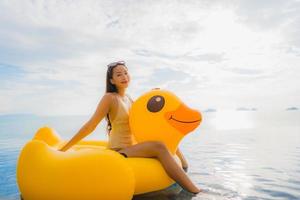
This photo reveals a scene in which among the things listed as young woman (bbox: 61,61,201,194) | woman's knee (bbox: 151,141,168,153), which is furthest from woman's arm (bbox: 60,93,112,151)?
woman's knee (bbox: 151,141,168,153)

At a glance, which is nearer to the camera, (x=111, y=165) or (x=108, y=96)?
(x=111, y=165)

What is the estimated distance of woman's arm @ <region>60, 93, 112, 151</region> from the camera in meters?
3.66

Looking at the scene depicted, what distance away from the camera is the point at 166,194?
12.3ft

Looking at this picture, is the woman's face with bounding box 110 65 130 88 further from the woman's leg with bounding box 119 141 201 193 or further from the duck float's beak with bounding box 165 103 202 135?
the woman's leg with bounding box 119 141 201 193

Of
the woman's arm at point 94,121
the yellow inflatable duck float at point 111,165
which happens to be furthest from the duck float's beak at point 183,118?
the woman's arm at point 94,121

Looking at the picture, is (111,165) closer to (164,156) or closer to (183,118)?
(164,156)

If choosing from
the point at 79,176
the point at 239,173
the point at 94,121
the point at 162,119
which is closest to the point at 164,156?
the point at 162,119

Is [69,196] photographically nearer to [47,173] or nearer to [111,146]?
[47,173]

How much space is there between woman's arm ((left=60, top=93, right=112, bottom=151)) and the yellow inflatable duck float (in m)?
0.20

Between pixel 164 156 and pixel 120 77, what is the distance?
983mm

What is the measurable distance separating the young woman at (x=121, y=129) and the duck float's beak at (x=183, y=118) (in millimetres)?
377

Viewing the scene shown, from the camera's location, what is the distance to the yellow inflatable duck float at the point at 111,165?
10.3 ft

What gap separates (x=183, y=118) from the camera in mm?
3953

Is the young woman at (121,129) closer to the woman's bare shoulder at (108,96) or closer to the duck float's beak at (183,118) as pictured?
the woman's bare shoulder at (108,96)
